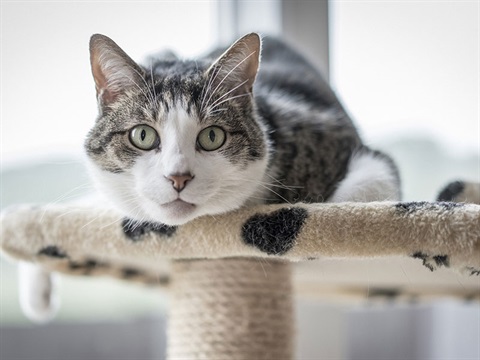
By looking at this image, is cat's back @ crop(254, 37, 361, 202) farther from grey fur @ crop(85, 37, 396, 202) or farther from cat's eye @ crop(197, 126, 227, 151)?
cat's eye @ crop(197, 126, 227, 151)

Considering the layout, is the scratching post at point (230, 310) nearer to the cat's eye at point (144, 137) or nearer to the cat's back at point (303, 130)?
the cat's back at point (303, 130)

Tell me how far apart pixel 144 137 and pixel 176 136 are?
0.06 metres

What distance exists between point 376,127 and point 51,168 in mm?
916

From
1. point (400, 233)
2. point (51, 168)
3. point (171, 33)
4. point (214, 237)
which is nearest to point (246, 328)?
point (214, 237)

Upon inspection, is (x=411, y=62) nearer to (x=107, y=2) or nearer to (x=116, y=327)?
(x=107, y=2)

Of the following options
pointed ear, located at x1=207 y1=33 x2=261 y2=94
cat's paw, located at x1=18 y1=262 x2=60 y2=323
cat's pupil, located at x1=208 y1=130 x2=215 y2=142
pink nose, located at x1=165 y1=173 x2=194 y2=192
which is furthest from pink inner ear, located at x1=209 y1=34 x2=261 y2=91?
cat's paw, located at x1=18 y1=262 x2=60 y2=323

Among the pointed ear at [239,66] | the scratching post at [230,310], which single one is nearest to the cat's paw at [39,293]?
the scratching post at [230,310]

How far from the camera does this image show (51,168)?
135 cm

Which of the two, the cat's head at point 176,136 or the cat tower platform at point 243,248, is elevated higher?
the cat's head at point 176,136

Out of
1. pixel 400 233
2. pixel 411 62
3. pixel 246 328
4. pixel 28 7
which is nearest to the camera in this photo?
pixel 400 233

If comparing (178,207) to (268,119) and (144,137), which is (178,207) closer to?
(144,137)

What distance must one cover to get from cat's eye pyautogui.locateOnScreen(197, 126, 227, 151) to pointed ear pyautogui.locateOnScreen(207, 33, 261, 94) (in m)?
0.09

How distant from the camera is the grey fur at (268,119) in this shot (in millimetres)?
900

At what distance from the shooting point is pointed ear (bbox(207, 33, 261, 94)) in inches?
Result: 36.0
